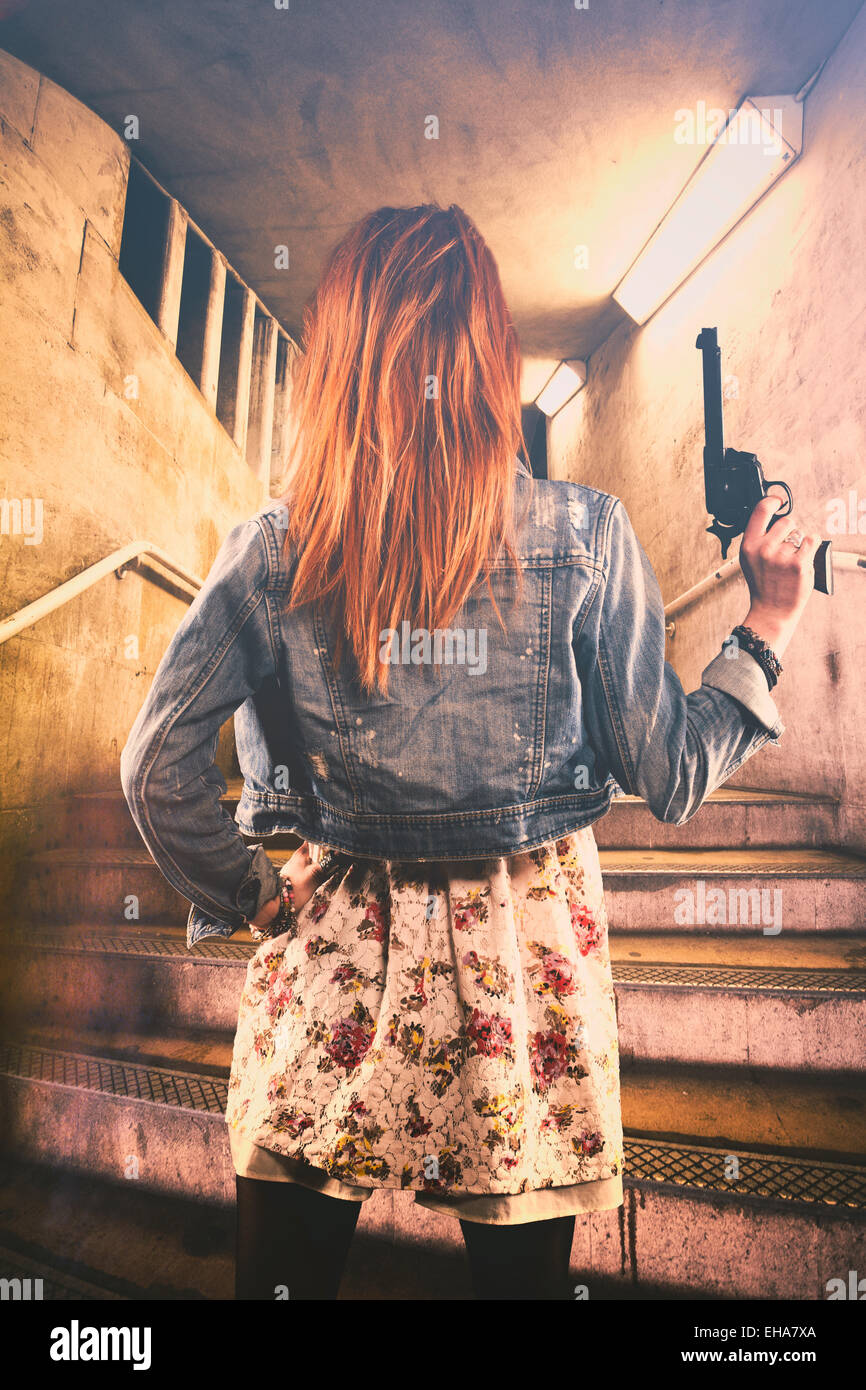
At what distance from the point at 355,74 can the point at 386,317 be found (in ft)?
6.87

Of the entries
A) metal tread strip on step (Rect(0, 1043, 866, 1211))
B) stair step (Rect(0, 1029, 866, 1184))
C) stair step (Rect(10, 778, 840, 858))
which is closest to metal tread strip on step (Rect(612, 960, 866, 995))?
stair step (Rect(0, 1029, 866, 1184))

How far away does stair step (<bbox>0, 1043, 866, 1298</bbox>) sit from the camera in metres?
0.95

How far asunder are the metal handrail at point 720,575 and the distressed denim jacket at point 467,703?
3.07 ft

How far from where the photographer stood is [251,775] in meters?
0.60

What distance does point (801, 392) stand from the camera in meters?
2.00

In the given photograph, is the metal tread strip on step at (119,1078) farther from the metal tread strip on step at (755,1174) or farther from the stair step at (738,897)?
the stair step at (738,897)

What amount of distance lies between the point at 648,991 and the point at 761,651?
3.06ft

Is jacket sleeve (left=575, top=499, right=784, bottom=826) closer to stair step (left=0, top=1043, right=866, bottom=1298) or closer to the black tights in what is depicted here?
the black tights

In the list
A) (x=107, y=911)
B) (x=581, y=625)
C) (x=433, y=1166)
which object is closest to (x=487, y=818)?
(x=581, y=625)

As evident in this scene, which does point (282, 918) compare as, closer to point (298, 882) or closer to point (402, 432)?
point (298, 882)

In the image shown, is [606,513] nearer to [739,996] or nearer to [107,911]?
[739,996]

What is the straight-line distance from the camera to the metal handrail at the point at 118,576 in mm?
1674

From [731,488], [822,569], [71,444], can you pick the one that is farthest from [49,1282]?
[71,444]

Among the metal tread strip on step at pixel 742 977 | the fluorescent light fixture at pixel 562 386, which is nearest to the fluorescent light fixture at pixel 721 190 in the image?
the fluorescent light fixture at pixel 562 386
